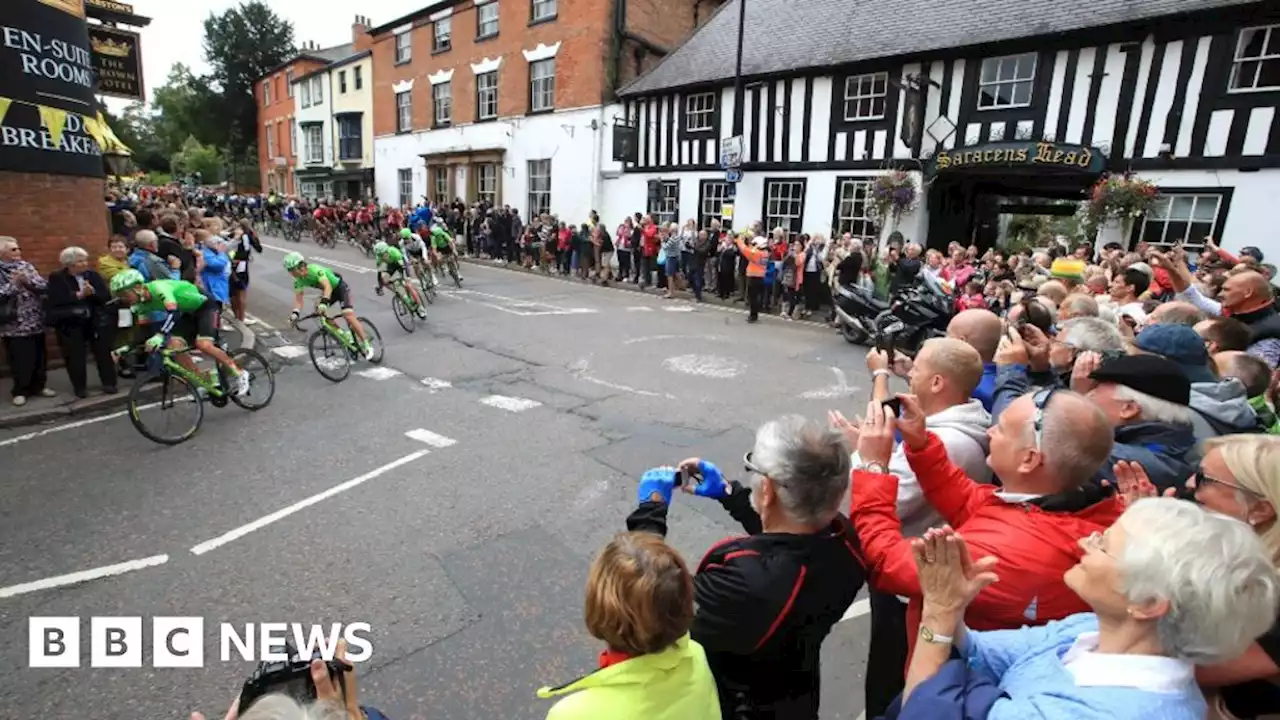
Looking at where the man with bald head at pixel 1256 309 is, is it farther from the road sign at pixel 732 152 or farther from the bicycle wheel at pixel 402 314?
the road sign at pixel 732 152

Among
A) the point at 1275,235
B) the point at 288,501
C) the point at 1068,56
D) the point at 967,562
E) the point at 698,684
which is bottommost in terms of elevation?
the point at 288,501

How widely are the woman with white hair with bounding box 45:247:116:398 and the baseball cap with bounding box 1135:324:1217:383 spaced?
9309mm

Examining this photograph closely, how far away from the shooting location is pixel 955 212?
53.0ft

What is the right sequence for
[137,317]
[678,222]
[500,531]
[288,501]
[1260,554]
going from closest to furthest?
[1260,554] < [500,531] < [288,501] < [137,317] < [678,222]

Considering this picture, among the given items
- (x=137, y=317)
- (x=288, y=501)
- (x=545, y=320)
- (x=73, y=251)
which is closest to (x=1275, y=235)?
(x=545, y=320)

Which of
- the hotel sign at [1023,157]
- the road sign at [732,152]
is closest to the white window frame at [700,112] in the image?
the road sign at [732,152]

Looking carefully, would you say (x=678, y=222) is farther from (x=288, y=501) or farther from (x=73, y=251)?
(x=288, y=501)

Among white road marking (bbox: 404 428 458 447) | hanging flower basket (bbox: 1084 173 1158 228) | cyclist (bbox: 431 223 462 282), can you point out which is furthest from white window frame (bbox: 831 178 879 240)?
white road marking (bbox: 404 428 458 447)

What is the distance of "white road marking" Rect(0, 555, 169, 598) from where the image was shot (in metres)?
3.64

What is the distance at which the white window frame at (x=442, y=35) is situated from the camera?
27.3m

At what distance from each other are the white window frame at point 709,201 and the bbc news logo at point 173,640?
17042 mm

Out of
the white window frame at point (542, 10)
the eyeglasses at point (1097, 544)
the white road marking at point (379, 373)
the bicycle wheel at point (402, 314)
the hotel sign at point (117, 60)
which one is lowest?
the white road marking at point (379, 373)

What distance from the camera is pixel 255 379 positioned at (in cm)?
711

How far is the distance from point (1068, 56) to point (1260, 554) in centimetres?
1473
